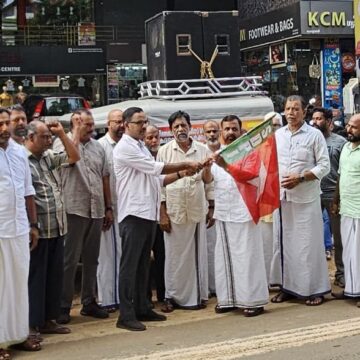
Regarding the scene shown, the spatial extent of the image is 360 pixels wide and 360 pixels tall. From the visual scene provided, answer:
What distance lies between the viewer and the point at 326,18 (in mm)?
21328

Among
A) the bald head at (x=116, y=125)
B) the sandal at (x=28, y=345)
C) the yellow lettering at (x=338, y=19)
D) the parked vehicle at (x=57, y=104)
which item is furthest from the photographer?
the yellow lettering at (x=338, y=19)

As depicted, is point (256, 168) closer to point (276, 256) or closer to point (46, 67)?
point (276, 256)

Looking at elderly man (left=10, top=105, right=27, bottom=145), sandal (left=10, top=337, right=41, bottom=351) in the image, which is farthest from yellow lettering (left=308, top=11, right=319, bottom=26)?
sandal (left=10, top=337, right=41, bottom=351)

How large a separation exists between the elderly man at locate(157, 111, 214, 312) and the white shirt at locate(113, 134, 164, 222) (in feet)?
2.10

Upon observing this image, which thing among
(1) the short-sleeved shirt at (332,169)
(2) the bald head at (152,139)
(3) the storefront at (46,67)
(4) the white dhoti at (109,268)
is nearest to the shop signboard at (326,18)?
(3) the storefront at (46,67)

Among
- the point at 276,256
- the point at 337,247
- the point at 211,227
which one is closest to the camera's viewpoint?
the point at 276,256

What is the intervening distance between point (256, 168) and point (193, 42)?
417cm

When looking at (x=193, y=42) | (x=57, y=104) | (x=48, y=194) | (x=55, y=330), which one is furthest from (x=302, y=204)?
(x=57, y=104)

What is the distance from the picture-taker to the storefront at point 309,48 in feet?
69.5

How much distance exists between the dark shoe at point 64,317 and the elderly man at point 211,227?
166cm

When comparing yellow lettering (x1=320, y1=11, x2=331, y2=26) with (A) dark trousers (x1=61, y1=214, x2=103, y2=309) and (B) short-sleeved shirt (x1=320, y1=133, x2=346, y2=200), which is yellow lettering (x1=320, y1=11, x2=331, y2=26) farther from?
(A) dark trousers (x1=61, y1=214, x2=103, y2=309)

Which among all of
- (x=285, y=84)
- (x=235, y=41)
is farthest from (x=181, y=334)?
(x=285, y=84)

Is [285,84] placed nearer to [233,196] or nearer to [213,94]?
[213,94]

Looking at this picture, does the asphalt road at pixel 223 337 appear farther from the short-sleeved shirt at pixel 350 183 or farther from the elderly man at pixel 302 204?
the short-sleeved shirt at pixel 350 183
